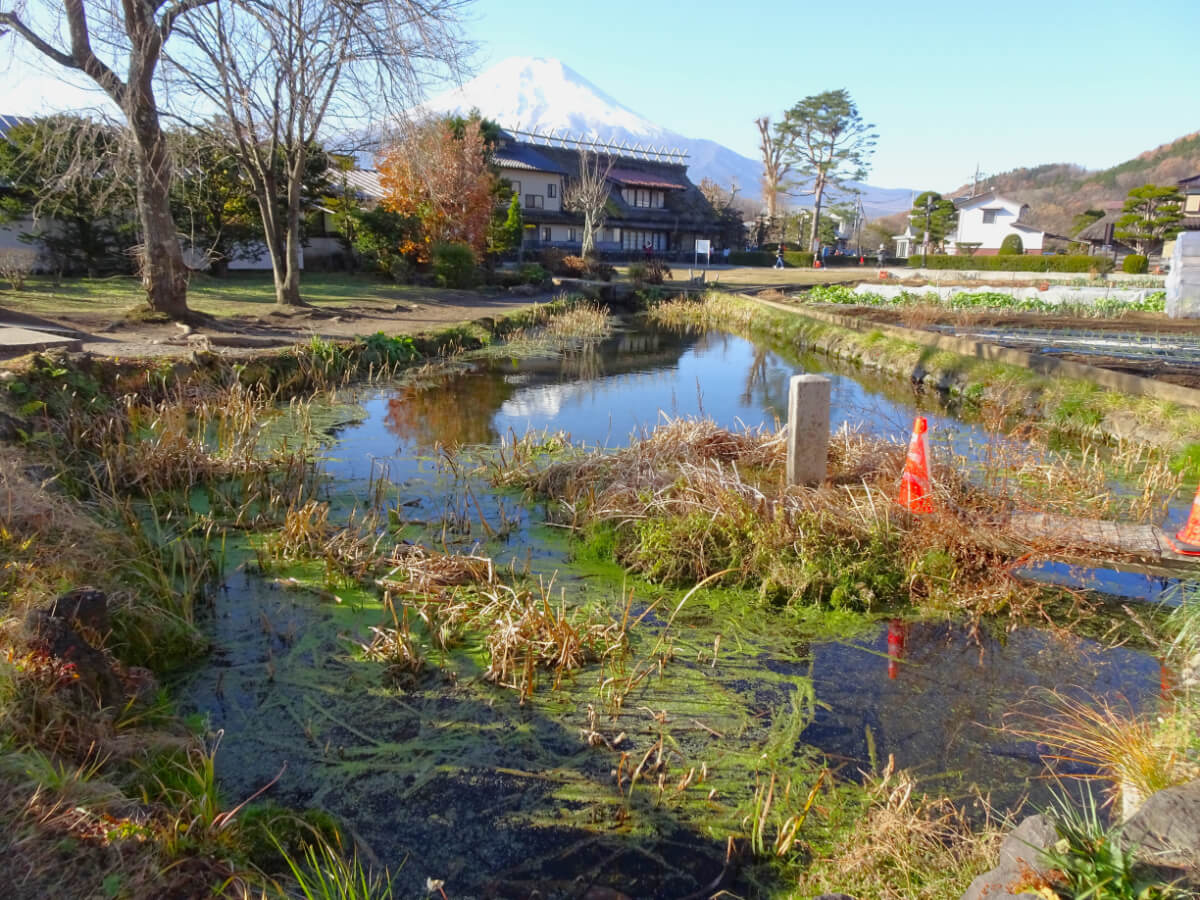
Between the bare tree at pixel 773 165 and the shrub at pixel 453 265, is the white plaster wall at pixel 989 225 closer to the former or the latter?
the bare tree at pixel 773 165

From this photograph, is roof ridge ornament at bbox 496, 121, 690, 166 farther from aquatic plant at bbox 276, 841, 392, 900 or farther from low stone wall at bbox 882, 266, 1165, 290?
aquatic plant at bbox 276, 841, 392, 900

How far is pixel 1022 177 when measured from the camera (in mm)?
106688

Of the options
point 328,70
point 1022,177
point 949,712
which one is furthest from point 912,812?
point 1022,177

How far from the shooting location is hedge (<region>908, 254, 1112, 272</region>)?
35031mm

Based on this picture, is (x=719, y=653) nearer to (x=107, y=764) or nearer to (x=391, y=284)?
(x=107, y=764)

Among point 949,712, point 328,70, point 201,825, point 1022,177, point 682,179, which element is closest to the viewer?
point 201,825

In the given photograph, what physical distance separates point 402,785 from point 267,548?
2.66 m

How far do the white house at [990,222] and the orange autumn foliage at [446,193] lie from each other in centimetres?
4251

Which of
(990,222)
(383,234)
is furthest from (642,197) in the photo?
(990,222)

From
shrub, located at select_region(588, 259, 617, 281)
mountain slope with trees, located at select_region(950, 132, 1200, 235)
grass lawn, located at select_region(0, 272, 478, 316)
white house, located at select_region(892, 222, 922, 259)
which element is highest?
mountain slope with trees, located at select_region(950, 132, 1200, 235)

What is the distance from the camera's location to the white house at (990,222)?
58.1 metres

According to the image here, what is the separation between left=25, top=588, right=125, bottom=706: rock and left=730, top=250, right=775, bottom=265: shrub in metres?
46.6

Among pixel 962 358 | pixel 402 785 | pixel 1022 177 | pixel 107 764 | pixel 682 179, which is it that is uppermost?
pixel 1022 177

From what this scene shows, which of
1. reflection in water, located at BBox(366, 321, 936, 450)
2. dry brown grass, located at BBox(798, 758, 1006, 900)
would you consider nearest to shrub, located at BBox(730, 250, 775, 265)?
reflection in water, located at BBox(366, 321, 936, 450)
